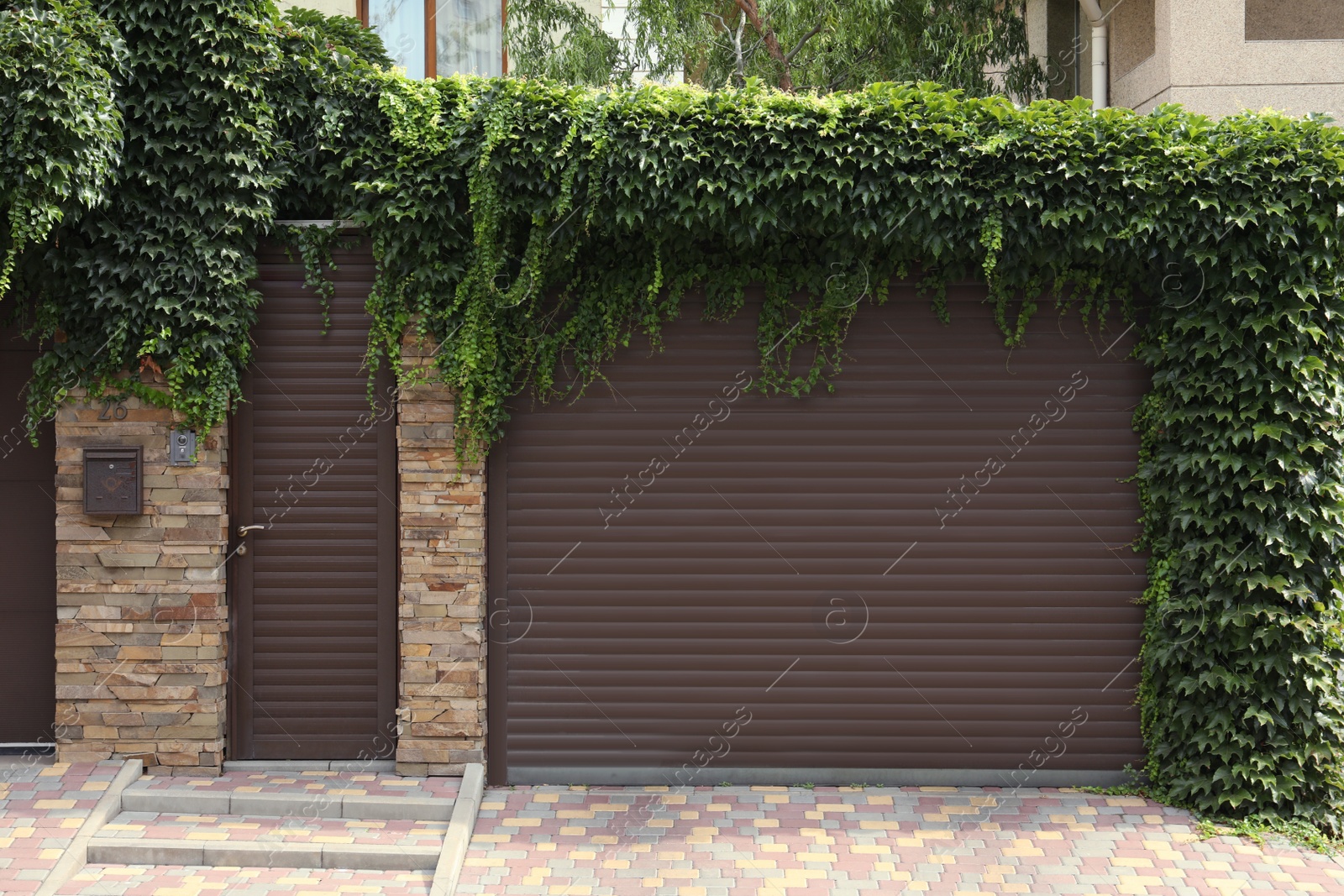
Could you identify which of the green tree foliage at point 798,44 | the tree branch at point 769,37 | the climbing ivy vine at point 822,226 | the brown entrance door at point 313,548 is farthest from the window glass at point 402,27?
the tree branch at point 769,37

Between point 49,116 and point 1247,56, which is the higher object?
point 1247,56

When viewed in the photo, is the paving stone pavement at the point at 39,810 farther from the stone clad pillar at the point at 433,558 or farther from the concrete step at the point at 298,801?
the stone clad pillar at the point at 433,558

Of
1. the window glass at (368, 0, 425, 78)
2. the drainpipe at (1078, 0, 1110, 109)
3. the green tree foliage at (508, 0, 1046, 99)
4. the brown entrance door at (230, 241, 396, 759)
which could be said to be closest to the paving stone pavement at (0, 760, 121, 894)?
the brown entrance door at (230, 241, 396, 759)

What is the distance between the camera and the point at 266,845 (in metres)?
5.10

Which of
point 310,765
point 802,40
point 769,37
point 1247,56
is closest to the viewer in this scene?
point 310,765

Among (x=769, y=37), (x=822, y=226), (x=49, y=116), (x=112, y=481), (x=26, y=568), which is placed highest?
(x=769, y=37)

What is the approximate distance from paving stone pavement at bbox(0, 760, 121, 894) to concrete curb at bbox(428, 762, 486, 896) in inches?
78.5

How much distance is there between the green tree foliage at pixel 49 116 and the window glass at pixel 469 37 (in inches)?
165

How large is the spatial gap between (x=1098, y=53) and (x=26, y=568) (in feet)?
30.7

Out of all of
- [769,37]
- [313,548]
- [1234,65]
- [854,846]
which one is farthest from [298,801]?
[769,37]

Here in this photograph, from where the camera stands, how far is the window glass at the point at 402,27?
870cm

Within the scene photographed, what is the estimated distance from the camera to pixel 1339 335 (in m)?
5.59

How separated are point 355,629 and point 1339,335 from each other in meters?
6.35

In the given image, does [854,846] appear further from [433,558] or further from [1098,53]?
[1098,53]
